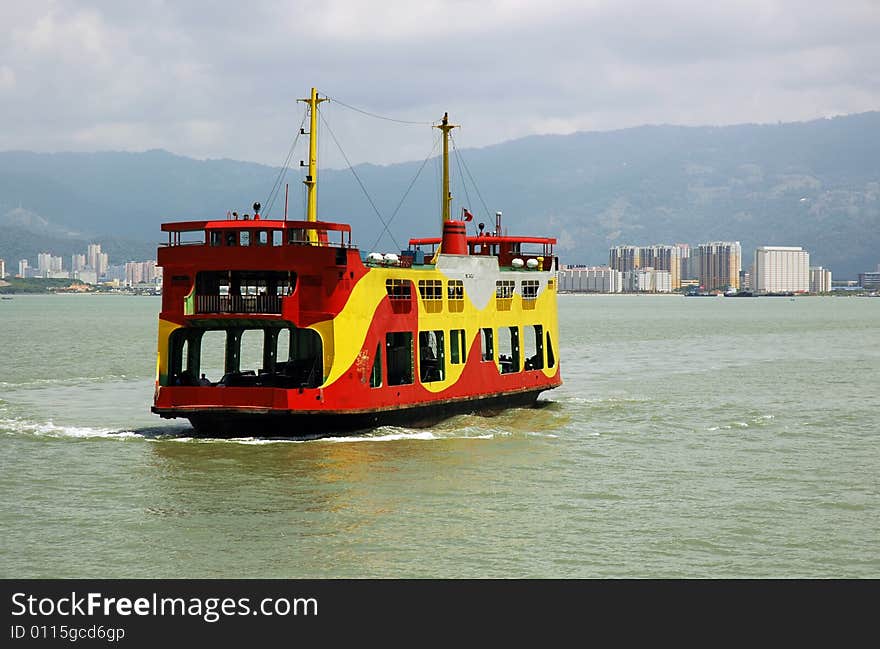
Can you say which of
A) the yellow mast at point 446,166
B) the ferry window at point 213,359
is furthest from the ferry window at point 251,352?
the yellow mast at point 446,166

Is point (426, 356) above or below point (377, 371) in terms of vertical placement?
above

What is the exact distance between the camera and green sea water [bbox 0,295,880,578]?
1781 cm

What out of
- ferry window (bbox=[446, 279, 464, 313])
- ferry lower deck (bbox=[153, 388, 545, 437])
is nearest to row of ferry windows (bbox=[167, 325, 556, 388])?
ferry window (bbox=[446, 279, 464, 313])

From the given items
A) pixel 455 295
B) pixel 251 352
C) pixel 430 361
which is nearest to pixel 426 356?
pixel 430 361

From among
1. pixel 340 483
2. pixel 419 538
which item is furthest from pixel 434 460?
pixel 419 538

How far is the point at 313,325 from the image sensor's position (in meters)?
27.2

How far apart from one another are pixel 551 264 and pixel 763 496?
652 inches

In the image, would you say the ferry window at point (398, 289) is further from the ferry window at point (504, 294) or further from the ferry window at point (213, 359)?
the ferry window at point (213, 359)

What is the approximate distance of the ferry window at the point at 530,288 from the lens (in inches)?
1423

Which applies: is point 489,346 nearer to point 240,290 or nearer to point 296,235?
point 296,235

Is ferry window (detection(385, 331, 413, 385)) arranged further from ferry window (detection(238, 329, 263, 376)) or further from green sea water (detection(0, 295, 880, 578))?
ferry window (detection(238, 329, 263, 376))

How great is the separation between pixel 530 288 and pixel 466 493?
14.6 m

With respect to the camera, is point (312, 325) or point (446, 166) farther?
point (446, 166)

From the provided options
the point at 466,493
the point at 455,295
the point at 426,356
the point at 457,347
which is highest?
the point at 455,295
